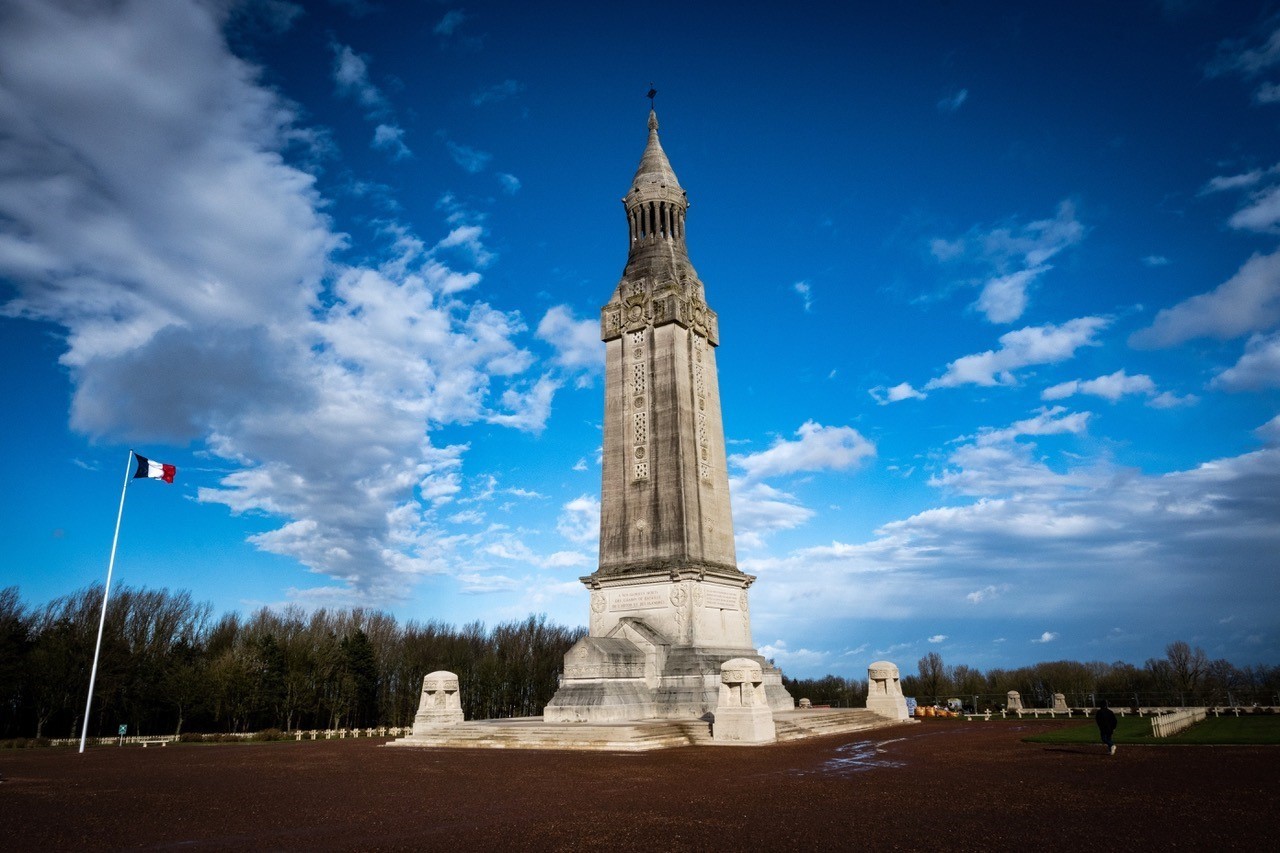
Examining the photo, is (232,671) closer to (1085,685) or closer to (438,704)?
(438,704)

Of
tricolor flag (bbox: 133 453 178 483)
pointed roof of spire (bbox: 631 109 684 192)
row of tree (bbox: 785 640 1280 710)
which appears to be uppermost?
pointed roof of spire (bbox: 631 109 684 192)

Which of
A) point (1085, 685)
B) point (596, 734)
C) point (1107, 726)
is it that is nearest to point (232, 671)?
point (596, 734)

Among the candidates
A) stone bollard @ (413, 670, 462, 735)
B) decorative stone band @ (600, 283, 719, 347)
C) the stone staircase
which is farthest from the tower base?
decorative stone band @ (600, 283, 719, 347)

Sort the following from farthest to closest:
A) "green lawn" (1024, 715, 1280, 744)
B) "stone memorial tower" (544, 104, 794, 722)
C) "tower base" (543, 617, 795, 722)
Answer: "stone memorial tower" (544, 104, 794, 722), "tower base" (543, 617, 795, 722), "green lawn" (1024, 715, 1280, 744)

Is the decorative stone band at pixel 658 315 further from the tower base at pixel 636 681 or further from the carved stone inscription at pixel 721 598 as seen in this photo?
the tower base at pixel 636 681

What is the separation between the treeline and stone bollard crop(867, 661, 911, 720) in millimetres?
26878

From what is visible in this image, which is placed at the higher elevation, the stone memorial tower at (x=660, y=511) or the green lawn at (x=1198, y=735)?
the stone memorial tower at (x=660, y=511)

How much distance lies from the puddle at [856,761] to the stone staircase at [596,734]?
333 centimetres

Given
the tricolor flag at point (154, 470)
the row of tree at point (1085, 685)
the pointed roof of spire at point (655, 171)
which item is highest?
the pointed roof of spire at point (655, 171)

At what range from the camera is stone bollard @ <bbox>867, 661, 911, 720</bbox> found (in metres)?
33.2

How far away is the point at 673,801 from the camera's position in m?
11.5

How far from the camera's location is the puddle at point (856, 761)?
15.2 meters

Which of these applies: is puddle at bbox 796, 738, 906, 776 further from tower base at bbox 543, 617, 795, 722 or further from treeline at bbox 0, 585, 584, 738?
treeline at bbox 0, 585, 584, 738

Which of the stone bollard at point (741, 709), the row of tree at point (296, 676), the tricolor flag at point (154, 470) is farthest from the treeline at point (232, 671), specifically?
the stone bollard at point (741, 709)
